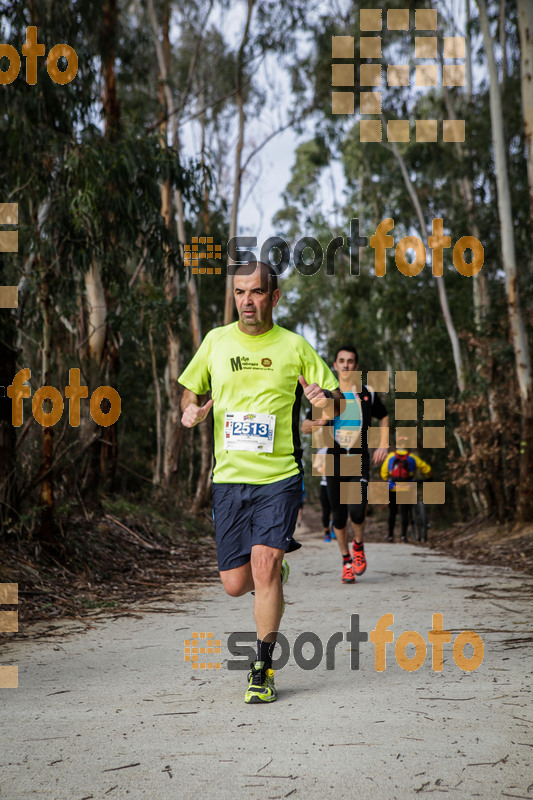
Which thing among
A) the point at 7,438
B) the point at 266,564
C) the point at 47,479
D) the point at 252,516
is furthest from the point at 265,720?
the point at 7,438

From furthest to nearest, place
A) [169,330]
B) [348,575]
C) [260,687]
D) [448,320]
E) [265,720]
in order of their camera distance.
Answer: [448,320] → [169,330] → [348,575] → [260,687] → [265,720]

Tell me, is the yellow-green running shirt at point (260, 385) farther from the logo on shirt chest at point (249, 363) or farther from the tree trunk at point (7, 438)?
the tree trunk at point (7, 438)

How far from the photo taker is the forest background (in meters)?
9.18

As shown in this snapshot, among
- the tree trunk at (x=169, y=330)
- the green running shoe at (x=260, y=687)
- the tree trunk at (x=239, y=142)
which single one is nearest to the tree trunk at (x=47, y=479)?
the green running shoe at (x=260, y=687)

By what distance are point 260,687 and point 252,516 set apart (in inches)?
30.0

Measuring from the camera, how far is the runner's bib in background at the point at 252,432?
13.1 feet

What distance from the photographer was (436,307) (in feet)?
77.5

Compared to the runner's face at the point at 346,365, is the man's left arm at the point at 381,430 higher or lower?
lower

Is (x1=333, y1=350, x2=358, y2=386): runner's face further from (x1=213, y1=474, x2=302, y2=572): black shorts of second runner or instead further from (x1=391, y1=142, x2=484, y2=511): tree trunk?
(x1=391, y1=142, x2=484, y2=511): tree trunk

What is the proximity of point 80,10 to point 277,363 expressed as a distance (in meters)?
10.9

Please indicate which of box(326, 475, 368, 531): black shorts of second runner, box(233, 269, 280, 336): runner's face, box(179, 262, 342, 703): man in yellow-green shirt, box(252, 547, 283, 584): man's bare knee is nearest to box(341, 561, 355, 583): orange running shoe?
box(326, 475, 368, 531): black shorts of second runner

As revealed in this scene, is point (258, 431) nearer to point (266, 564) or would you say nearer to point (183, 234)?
point (266, 564)

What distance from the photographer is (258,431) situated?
13.1ft

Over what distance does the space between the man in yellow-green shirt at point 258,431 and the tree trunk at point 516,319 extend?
8035mm
